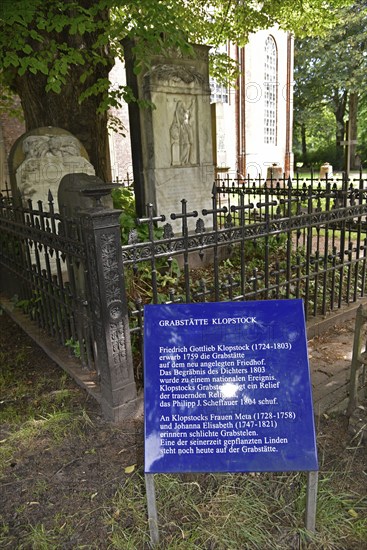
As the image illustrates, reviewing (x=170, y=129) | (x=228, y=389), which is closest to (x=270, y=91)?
(x=170, y=129)

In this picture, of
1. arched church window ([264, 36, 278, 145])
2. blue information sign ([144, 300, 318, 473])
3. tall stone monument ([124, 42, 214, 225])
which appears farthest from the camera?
arched church window ([264, 36, 278, 145])

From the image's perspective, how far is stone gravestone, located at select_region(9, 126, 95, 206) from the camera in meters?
5.67

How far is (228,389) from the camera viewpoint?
6.81 ft

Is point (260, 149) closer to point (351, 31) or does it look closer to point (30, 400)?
point (351, 31)

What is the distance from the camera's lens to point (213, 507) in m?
2.38

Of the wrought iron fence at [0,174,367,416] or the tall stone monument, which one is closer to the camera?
the wrought iron fence at [0,174,367,416]

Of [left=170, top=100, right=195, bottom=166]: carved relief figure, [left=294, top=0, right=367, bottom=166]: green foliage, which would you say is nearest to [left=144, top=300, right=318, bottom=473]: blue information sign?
[left=170, top=100, right=195, bottom=166]: carved relief figure

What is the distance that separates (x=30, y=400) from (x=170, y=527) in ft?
5.90

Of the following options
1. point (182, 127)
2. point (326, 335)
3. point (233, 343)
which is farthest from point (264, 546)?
point (182, 127)

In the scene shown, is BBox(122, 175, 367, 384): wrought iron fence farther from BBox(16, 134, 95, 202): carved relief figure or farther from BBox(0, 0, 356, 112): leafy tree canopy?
BBox(0, 0, 356, 112): leafy tree canopy

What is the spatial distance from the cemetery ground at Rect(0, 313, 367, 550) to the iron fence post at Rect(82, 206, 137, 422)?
208 mm

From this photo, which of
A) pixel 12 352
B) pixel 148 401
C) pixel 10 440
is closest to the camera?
pixel 148 401

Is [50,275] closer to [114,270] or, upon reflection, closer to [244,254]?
[114,270]

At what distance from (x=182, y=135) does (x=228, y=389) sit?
5.10 meters
